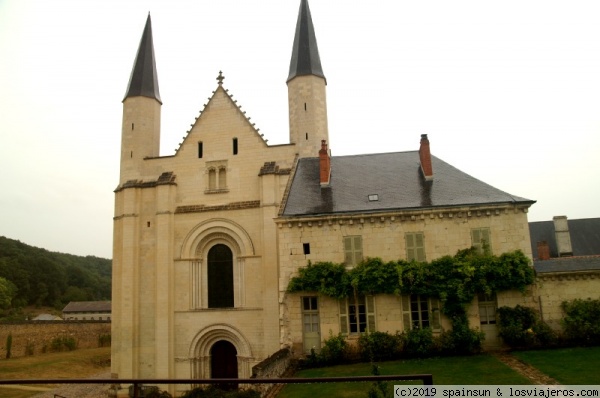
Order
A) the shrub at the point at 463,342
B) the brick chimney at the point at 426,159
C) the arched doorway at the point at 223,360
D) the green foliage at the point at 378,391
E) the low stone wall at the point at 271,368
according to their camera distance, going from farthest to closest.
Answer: the arched doorway at the point at 223,360
the brick chimney at the point at 426,159
the shrub at the point at 463,342
the low stone wall at the point at 271,368
the green foliage at the point at 378,391

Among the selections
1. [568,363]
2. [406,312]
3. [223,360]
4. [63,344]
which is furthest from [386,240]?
[63,344]

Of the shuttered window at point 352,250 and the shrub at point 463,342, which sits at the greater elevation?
the shuttered window at point 352,250

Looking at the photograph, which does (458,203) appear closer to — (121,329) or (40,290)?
Result: (121,329)

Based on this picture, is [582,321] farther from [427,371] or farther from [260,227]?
[260,227]

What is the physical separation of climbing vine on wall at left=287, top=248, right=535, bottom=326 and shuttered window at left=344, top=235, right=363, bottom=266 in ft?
1.36

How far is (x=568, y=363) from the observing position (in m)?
15.0

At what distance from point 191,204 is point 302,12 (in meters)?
15.2

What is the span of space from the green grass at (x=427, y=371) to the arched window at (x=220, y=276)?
9207mm

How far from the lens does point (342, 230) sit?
20344 millimetres

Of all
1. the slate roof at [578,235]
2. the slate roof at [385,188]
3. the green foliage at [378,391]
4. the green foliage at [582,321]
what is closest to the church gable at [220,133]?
the slate roof at [385,188]

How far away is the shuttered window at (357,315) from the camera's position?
19375mm

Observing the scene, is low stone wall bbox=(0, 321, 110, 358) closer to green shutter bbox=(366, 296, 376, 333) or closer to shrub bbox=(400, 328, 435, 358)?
green shutter bbox=(366, 296, 376, 333)

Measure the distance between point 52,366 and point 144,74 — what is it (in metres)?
22.2

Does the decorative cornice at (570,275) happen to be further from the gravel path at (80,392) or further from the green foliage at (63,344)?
the green foliage at (63,344)
